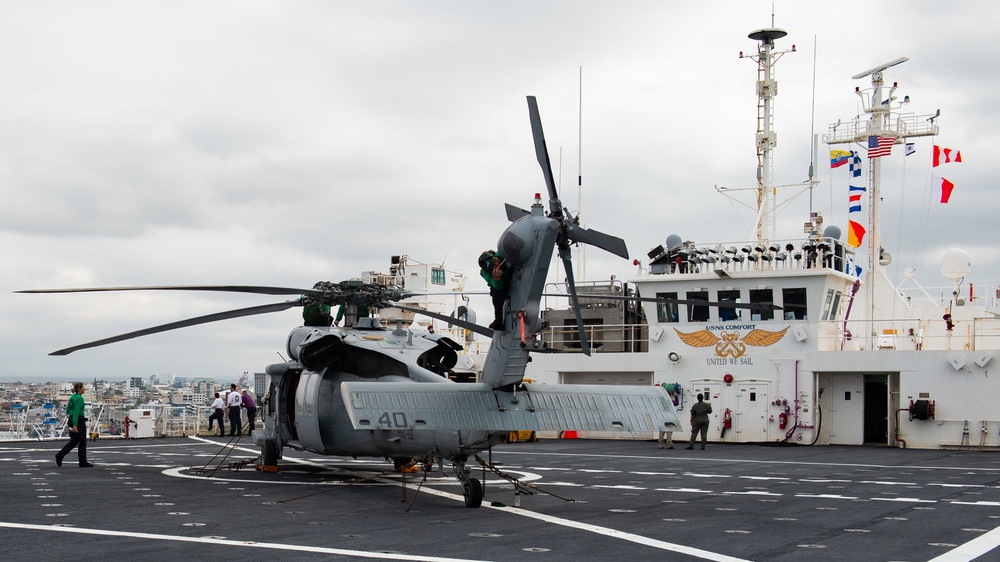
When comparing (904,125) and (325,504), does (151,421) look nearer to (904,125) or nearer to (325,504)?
(325,504)

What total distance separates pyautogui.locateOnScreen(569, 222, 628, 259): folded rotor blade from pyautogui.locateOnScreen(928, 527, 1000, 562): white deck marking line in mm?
5056

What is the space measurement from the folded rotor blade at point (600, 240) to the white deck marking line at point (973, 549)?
5.06m

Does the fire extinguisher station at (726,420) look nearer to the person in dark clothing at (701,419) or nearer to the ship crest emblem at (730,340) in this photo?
the ship crest emblem at (730,340)

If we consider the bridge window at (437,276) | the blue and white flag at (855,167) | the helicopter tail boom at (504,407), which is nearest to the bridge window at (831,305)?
the blue and white flag at (855,167)

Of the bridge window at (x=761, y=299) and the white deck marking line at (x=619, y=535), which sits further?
the bridge window at (x=761, y=299)

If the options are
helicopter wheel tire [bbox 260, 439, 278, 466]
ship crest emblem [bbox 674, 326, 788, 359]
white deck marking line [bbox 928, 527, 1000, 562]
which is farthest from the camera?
ship crest emblem [bbox 674, 326, 788, 359]

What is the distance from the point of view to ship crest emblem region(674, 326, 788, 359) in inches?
1294

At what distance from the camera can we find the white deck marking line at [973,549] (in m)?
10.7

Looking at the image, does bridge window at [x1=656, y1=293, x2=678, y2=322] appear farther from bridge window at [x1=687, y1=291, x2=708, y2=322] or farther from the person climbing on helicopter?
the person climbing on helicopter

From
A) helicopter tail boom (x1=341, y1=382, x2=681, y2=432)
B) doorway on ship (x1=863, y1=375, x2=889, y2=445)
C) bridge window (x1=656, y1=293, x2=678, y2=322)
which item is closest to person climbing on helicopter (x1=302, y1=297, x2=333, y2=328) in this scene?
helicopter tail boom (x1=341, y1=382, x2=681, y2=432)

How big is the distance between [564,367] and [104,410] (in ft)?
57.2

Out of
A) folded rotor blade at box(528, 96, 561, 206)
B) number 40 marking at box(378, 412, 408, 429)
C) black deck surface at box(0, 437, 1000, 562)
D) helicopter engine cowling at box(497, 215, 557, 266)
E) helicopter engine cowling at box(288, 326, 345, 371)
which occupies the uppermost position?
folded rotor blade at box(528, 96, 561, 206)

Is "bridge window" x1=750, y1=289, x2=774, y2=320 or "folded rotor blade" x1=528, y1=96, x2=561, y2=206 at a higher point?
"folded rotor blade" x1=528, y1=96, x2=561, y2=206

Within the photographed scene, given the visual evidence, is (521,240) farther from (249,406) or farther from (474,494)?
(249,406)
